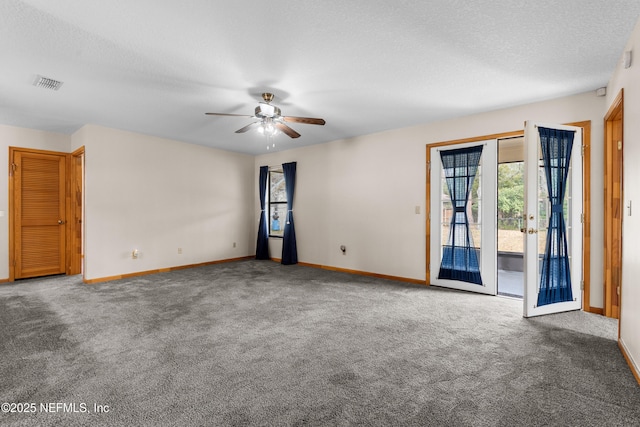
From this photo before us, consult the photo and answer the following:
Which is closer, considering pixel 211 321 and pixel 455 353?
pixel 455 353

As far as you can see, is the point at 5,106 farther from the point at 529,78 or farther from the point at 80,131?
the point at 529,78

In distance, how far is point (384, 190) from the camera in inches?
205

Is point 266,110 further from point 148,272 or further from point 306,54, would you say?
point 148,272

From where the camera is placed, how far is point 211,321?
3143mm

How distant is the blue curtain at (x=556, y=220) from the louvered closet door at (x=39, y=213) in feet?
23.3

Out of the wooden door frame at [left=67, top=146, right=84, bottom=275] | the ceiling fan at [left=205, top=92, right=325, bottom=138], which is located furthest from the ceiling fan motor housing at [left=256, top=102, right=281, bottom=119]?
the wooden door frame at [left=67, top=146, right=84, bottom=275]

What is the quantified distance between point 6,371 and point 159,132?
13.1ft

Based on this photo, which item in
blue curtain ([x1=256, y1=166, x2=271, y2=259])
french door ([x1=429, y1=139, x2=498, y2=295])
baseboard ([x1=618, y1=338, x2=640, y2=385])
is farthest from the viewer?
blue curtain ([x1=256, y1=166, x2=271, y2=259])

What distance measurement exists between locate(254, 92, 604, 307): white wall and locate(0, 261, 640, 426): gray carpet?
123 cm

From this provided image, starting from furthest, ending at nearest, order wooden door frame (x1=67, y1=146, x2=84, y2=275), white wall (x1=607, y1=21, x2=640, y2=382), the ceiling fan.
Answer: wooden door frame (x1=67, y1=146, x2=84, y2=275)
the ceiling fan
white wall (x1=607, y1=21, x2=640, y2=382)

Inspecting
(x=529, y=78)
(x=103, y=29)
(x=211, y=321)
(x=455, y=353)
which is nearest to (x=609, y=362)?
(x=455, y=353)

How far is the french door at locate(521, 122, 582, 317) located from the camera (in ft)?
11.0

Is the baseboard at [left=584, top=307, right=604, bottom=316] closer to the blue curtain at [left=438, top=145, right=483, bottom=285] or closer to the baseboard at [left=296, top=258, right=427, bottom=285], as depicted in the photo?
the blue curtain at [left=438, top=145, right=483, bottom=285]

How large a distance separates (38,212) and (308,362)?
5.46 meters
